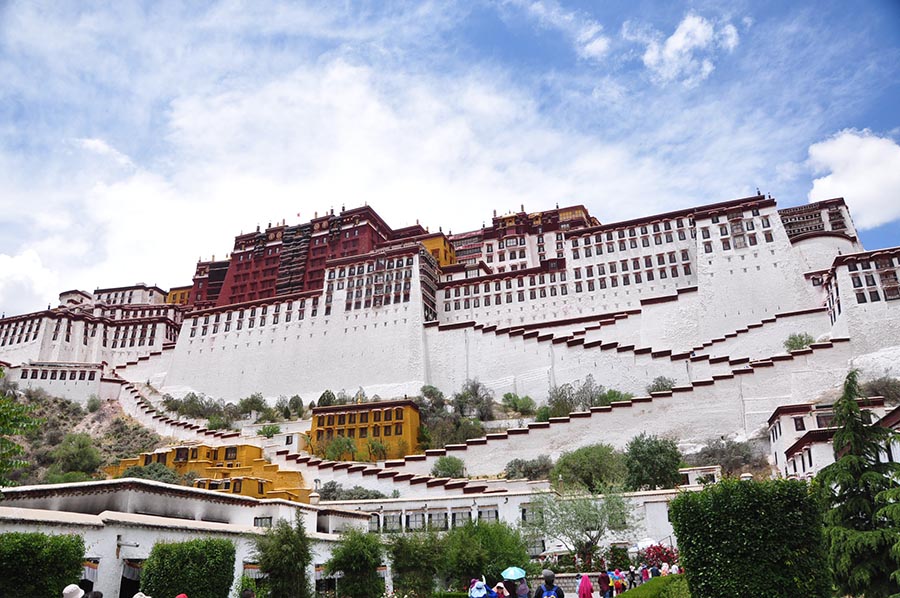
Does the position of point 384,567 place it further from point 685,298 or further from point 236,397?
point 236,397

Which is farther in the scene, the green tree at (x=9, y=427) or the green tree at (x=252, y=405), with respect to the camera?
the green tree at (x=252, y=405)

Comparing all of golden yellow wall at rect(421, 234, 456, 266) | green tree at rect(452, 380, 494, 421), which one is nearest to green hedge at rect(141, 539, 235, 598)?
green tree at rect(452, 380, 494, 421)

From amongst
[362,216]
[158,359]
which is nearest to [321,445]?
[158,359]

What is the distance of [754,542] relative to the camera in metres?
10.5

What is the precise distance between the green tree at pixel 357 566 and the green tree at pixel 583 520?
9039 millimetres

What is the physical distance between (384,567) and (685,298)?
38.0 m

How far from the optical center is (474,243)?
80250mm

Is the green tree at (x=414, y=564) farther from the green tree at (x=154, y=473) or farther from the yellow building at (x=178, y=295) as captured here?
the yellow building at (x=178, y=295)

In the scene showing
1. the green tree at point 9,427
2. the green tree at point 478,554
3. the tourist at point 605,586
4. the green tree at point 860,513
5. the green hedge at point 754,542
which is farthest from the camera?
the green tree at point 478,554

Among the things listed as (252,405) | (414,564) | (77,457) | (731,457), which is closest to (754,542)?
(414,564)

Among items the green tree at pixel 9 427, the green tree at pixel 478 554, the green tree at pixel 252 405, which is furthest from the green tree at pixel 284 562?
the green tree at pixel 252 405

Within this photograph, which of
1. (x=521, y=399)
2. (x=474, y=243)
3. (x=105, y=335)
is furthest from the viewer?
(x=474, y=243)

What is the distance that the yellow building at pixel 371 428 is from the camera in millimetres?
45156

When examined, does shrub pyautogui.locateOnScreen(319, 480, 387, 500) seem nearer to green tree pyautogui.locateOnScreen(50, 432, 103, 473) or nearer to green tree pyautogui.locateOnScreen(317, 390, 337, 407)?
green tree pyautogui.locateOnScreen(317, 390, 337, 407)
